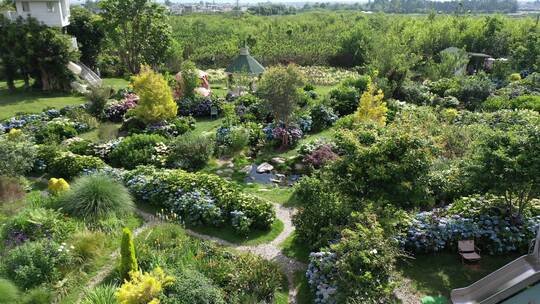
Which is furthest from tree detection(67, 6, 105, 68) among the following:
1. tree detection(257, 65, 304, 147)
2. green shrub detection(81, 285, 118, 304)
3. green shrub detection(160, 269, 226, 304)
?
green shrub detection(160, 269, 226, 304)

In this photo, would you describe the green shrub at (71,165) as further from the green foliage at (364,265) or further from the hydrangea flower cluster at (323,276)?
the green foliage at (364,265)

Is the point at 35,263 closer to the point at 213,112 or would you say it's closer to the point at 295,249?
the point at 295,249

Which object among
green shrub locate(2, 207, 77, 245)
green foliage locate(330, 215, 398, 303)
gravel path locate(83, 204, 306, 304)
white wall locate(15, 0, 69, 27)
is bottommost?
gravel path locate(83, 204, 306, 304)

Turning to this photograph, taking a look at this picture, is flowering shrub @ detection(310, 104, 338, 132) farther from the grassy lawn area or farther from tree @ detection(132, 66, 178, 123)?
the grassy lawn area

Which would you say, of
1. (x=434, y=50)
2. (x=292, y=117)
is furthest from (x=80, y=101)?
(x=434, y=50)

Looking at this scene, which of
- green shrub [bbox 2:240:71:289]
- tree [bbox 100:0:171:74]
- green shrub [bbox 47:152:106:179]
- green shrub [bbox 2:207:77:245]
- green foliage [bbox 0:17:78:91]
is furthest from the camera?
tree [bbox 100:0:171:74]

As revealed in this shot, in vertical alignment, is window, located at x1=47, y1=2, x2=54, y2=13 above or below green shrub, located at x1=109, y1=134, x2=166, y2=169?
above
